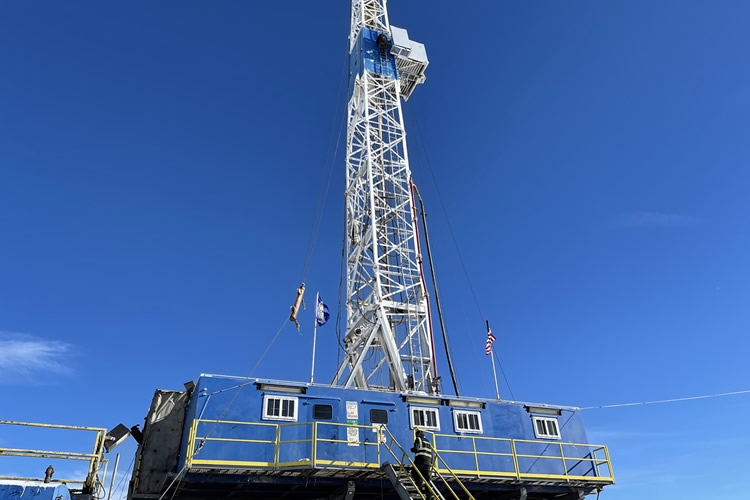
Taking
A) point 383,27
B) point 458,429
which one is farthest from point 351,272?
point 383,27

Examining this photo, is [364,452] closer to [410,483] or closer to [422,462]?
[410,483]

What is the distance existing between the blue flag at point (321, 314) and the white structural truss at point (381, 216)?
1.41m

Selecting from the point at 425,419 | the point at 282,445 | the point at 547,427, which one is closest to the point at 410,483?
the point at 425,419

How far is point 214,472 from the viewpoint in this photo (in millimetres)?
15797

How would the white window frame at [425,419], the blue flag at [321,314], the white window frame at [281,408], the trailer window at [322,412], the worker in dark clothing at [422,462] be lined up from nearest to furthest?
the worker in dark clothing at [422,462] → the white window frame at [281,408] → the trailer window at [322,412] → the white window frame at [425,419] → the blue flag at [321,314]

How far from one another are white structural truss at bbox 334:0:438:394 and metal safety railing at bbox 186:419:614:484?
418 cm

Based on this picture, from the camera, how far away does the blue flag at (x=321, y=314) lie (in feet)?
84.1

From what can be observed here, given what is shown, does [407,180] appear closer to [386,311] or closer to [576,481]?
[386,311]

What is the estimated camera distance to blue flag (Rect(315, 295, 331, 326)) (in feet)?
84.1

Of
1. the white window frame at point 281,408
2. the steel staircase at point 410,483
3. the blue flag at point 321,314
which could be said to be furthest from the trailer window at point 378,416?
the blue flag at point 321,314

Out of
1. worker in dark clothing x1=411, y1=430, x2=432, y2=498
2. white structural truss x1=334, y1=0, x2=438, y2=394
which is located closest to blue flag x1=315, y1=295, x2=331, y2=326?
white structural truss x1=334, y1=0, x2=438, y2=394

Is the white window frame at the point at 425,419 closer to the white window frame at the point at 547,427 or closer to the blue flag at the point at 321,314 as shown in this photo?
the white window frame at the point at 547,427

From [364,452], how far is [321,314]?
8.73 metres

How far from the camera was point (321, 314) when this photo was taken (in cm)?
2572
